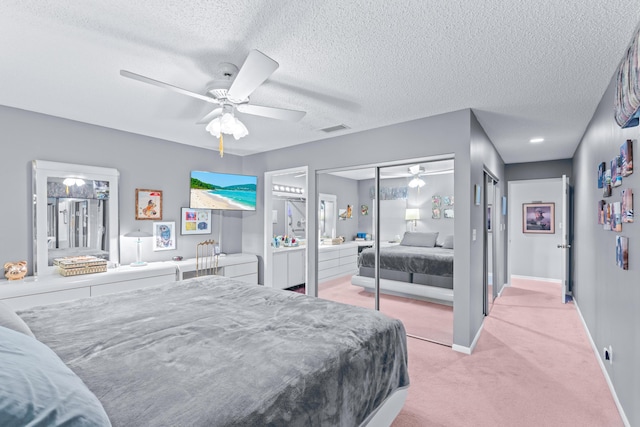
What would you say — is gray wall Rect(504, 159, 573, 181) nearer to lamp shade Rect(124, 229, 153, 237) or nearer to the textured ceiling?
the textured ceiling

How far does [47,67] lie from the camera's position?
2.36 metres

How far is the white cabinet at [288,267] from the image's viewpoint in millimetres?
5379

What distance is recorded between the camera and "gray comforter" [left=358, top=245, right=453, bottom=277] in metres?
3.66

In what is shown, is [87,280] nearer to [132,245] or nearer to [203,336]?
[132,245]

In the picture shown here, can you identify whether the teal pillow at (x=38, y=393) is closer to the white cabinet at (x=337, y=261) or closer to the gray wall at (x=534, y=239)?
the white cabinet at (x=337, y=261)

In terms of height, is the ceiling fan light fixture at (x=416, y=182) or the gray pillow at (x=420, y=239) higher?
the ceiling fan light fixture at (x=416, y=182)

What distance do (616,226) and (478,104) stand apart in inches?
61.0

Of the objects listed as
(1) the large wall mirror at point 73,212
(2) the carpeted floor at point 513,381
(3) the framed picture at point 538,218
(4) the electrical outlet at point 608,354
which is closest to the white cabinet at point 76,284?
(1) the large wall mirror at point 73,212

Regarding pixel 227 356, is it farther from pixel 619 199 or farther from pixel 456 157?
pixel 456 157

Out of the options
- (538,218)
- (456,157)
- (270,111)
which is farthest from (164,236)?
(538,218)

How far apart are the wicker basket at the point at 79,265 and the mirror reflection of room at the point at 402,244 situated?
272 cm

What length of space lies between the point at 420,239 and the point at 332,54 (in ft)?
7.99

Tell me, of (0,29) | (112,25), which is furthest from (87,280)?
(112,25)

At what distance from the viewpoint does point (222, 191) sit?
5141 mm
